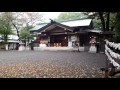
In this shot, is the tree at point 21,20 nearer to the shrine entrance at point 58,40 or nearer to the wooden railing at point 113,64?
the shrine entrance at point 58,40

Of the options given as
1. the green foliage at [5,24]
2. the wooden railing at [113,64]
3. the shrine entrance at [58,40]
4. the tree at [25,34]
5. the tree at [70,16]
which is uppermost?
the tree at [70,16]

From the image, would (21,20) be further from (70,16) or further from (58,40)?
(70,16)

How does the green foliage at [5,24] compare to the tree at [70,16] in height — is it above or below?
below

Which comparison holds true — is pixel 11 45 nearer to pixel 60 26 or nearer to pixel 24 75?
pixel 60 26

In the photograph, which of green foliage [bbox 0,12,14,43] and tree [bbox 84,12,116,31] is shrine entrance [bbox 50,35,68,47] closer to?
green foliage [bbox 0,12,14,43]

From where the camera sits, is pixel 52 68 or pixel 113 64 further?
pixel 52 68

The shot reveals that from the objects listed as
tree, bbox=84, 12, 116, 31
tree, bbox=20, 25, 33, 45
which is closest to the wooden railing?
tree, bbox=84, 12, 116, 31

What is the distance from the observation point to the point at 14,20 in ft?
61.5

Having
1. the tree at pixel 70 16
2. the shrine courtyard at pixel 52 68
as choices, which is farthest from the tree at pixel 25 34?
the tree at pixel 70 16

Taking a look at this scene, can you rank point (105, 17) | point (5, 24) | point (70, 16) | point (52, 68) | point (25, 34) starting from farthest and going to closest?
point (70, 16)
point (25, 34)
point (5, 24)
point (105, 17)
point (52, 68)

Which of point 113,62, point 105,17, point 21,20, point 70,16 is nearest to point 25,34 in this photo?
point 21,20
